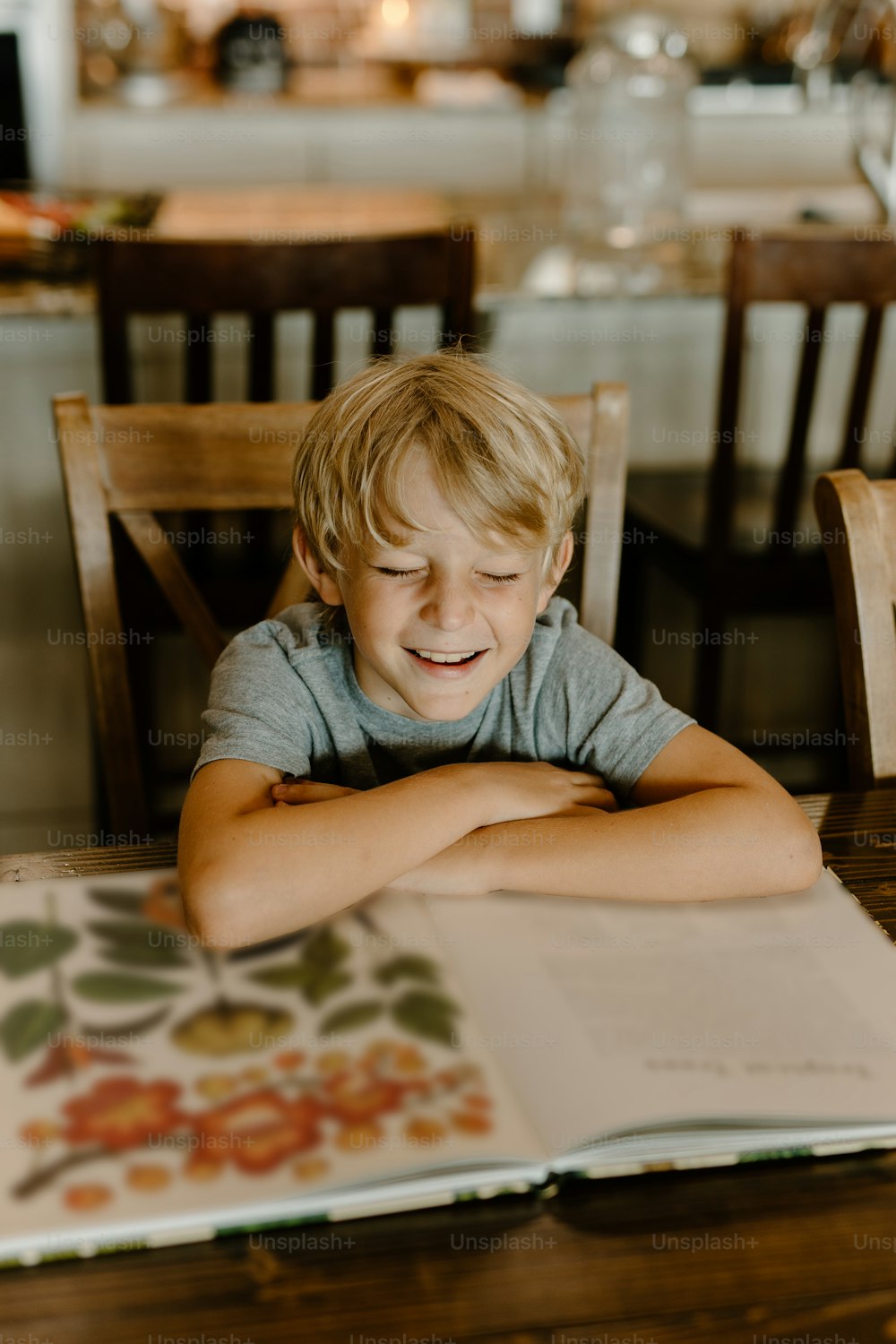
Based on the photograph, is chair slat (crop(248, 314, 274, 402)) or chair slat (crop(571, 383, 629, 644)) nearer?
chair slat (crop(571, 383, 629, 644))

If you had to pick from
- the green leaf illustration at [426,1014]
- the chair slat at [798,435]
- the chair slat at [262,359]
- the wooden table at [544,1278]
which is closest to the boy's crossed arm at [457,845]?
the green leaf illustration at [426,1014]

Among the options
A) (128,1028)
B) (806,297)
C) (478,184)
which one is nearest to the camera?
(128,1028)

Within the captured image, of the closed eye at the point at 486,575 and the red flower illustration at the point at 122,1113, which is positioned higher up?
the closed eye at the point at 486,575

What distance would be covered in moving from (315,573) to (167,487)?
0.66ft

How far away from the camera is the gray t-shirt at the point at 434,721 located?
0.95 m

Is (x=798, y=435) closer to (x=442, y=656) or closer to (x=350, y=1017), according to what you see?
(x=442, y=656)

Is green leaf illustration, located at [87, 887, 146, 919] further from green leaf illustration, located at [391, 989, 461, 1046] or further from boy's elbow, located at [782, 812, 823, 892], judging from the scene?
boy's elbow, located at [782, 812, 823, 892]

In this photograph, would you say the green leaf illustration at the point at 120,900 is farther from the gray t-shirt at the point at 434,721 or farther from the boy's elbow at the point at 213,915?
the gray t-shirt at the point at 434,721

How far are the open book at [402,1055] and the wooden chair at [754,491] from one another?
3.31 feet

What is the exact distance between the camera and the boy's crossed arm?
0.76 meters

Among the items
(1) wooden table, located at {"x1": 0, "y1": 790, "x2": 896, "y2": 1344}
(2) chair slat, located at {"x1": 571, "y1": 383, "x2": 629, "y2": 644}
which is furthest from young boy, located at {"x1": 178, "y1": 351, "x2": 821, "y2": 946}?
(1) wooden table, located at {"x1": 0, "y1": 790, "x2": 896, "y2": 1344}

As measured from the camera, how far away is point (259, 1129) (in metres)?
0.56

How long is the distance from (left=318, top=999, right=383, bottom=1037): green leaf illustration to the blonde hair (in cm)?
34

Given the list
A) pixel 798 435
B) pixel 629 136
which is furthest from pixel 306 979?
pixel 629 136
